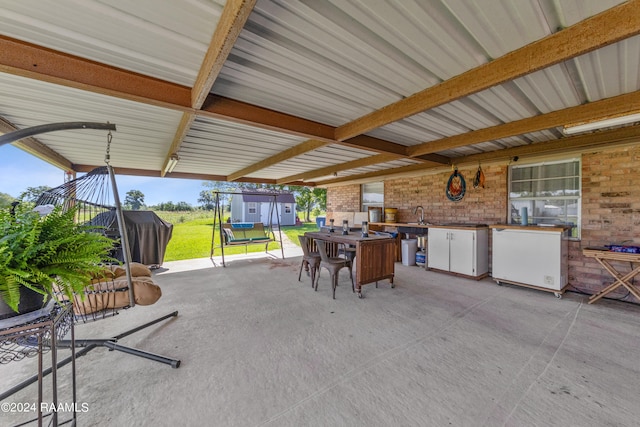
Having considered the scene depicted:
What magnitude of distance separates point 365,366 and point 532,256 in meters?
3.64

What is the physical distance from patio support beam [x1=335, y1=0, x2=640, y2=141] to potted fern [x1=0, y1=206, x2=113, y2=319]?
279cm

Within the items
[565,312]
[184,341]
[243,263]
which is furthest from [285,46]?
[243,263]

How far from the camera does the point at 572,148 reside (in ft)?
13.1

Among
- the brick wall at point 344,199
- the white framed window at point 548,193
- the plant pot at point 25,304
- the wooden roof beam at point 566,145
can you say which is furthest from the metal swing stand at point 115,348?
the brick wall at point 344,199

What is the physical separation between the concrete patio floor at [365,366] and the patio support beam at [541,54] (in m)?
2.32

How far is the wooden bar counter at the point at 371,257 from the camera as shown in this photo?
3734mm

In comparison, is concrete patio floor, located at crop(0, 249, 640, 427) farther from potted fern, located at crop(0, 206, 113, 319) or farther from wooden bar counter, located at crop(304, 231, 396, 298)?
potted fern, located at crop(0, 206, 113, 319)

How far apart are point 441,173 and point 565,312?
3.61 m

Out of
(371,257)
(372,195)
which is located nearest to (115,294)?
(371,257)

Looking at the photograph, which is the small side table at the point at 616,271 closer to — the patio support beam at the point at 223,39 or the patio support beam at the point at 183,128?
the patio support beam at the point at 223,39

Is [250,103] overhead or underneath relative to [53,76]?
overhead

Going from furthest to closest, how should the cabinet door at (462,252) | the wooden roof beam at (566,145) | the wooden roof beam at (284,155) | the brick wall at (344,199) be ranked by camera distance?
the brick wall at (344,199) → the cabinet door at (462,252) → the wooden roof beam at (284,155) → the wooden roof beam at (566,145)

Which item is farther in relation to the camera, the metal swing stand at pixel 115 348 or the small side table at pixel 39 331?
the metal swing stand at pixel 115 348

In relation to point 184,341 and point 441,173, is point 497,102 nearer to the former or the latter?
point 441,173
